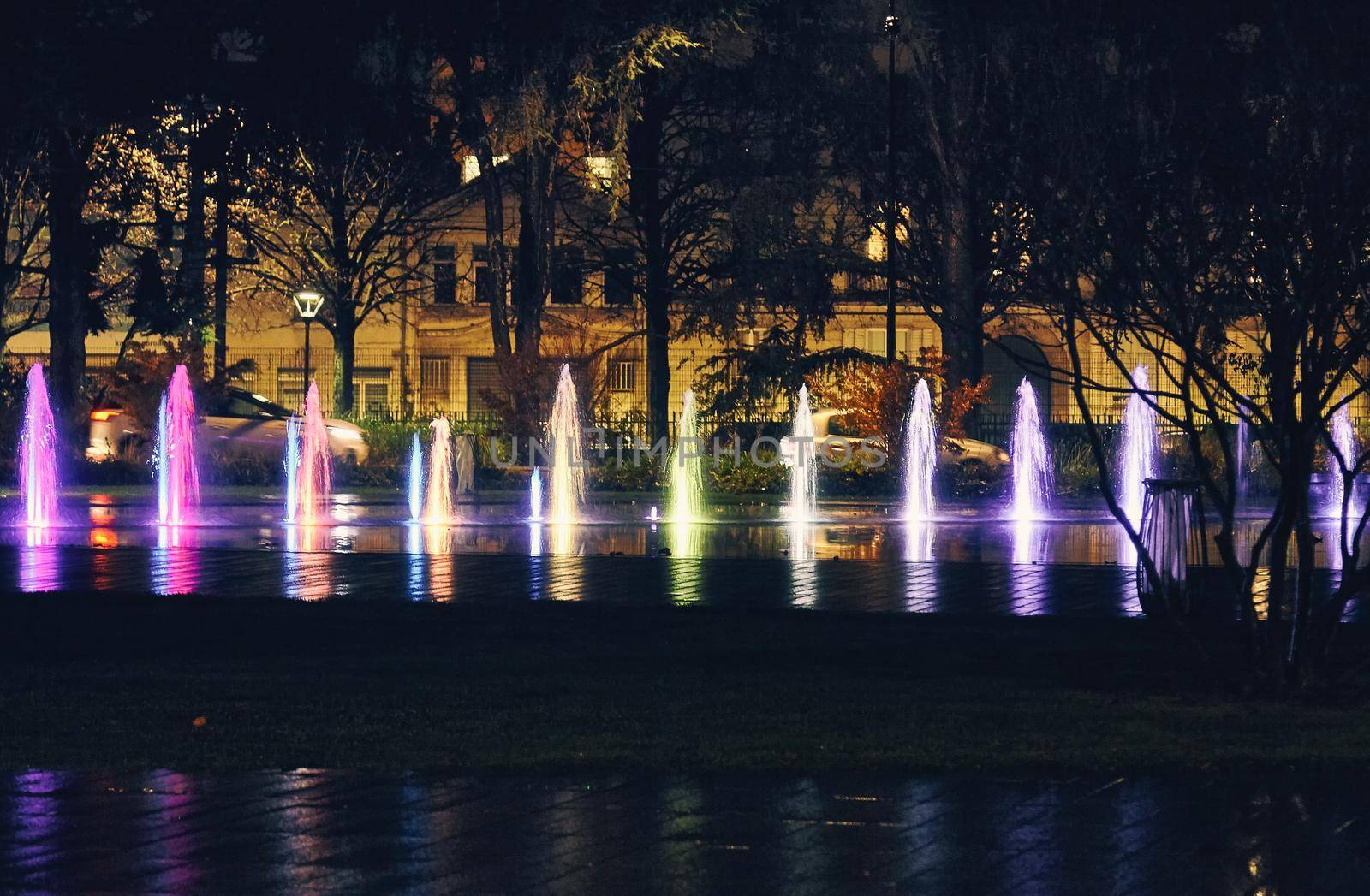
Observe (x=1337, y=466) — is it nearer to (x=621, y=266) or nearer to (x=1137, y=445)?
(x=1137, y=445)

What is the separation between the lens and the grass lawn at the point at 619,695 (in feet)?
27.3

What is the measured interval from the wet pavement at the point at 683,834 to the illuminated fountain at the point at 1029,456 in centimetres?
2118

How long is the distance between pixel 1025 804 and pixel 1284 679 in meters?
2.99

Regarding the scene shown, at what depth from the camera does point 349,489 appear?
102 ft

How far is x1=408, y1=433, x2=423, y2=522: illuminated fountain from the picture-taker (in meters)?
26.7

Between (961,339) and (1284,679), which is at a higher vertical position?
(961,339)

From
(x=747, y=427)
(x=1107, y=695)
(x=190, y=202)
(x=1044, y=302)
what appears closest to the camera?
(x=1107, y=695)

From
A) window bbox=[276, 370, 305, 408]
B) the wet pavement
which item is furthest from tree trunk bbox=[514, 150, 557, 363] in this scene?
window bbox=[276, 370, 305, 408]

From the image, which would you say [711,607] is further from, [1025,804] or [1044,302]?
[1025,804]

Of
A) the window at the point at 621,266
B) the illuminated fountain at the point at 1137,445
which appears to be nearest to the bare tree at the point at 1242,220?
the illuminated fountain at the point at 1137,445

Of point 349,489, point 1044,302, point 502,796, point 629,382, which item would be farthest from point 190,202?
point 502,796

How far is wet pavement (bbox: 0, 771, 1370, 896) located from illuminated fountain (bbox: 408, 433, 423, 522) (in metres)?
17.9

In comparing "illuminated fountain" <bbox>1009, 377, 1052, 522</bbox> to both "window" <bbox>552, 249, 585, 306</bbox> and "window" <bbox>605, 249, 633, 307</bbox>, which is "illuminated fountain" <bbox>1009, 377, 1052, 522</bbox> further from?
"window" <bbox>605, 249, 633, 307</bbox>

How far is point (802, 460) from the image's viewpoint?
3178 centimetres
